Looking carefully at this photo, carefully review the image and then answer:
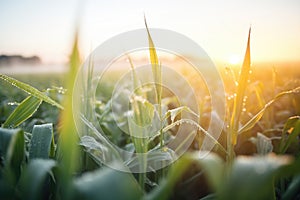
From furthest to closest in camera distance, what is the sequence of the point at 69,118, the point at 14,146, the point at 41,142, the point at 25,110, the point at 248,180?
the point at 25,110
the point at 41,142
the point at 14,146
the point at 69,118
the point at 248,180

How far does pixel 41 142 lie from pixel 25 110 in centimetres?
27

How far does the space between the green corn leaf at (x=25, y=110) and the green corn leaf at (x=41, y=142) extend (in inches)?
7.7

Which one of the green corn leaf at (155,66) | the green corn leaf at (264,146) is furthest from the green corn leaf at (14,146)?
the green corn leaf at (264,146)

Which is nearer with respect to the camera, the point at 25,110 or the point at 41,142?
the point at 41,142

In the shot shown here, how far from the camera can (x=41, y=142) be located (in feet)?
3.01

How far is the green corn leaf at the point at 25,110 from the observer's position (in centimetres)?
112

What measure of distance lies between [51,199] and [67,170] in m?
0.34

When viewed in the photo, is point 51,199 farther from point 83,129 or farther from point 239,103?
point 239,103

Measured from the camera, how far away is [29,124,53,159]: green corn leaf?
2.92 ft

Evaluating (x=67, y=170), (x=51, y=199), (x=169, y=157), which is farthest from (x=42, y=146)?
(x=169, y=157)

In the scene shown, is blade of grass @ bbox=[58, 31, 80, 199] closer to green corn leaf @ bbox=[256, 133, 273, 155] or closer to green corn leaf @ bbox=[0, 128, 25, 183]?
green corn leaf @ bbox=[0, 128, 25, 183]

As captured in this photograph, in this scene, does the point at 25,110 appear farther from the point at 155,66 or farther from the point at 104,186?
the point at 104,186

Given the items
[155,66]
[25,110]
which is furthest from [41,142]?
[155,66]

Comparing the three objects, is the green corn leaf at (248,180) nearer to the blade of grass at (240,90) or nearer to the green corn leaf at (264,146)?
the blade of grass at (240,90)
